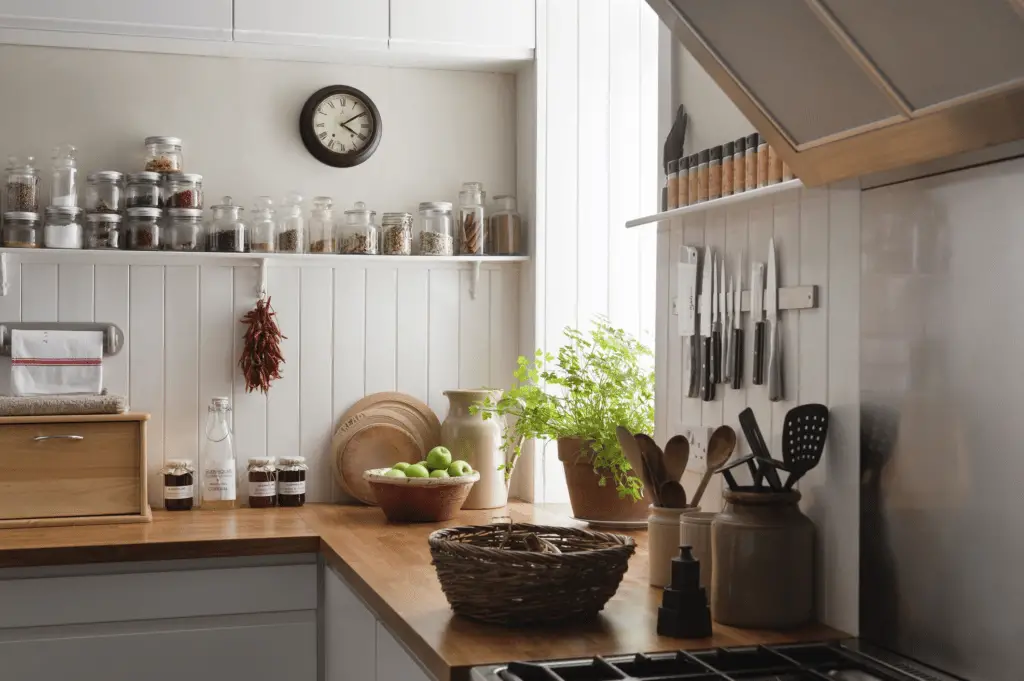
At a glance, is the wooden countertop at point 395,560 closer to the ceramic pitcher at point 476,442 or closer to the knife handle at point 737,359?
the ceramic pitcher at point 476,442

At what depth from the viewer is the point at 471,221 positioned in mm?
3342

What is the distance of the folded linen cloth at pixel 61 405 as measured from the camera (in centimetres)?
280

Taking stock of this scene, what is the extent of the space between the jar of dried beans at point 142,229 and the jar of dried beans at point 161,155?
129mm

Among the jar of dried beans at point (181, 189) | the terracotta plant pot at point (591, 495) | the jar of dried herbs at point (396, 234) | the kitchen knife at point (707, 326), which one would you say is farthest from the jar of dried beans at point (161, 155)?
the kitchen knife at point (707, 326)

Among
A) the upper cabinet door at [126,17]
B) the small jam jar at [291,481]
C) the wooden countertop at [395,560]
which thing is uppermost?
the upper cabinet door at [126,17]

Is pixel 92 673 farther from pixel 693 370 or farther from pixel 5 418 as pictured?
pixel 693 370

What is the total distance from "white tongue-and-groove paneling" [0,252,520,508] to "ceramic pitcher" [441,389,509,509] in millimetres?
216

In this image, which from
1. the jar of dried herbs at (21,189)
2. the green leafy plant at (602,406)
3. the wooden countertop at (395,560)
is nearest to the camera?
the wooden countertop at (395,560)

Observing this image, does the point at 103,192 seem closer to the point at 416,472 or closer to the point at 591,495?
the point at 416,472

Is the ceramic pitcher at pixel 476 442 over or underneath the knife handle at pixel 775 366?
underneath

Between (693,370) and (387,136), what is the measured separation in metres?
1.58

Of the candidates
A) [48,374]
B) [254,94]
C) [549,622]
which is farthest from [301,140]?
[549,622]

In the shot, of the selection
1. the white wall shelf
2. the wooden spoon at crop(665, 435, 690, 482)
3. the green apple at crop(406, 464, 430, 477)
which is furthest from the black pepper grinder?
the green apple at crop(406, 464, 430, 477)

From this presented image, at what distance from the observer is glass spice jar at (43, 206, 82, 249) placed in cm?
299
